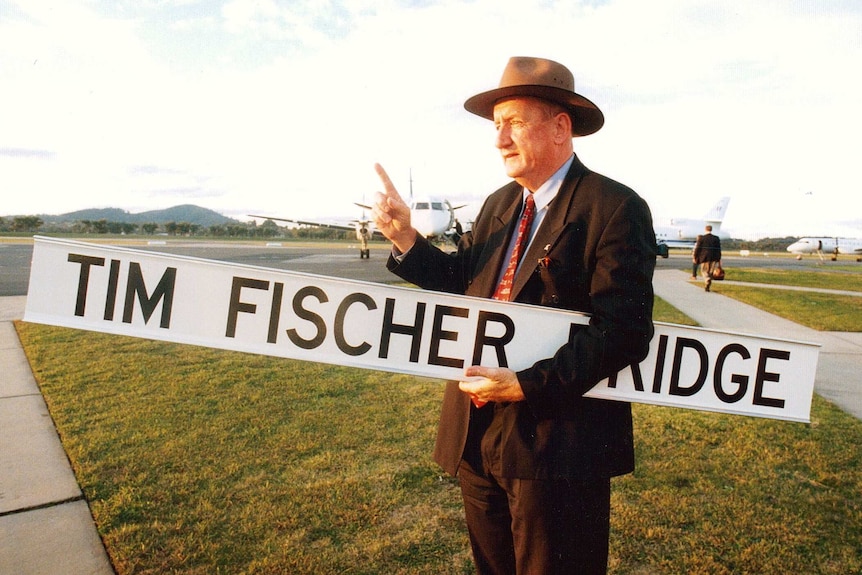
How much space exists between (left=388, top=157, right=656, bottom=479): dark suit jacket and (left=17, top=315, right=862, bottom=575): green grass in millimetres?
1270

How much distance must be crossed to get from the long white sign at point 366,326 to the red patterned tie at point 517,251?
0.11 metres

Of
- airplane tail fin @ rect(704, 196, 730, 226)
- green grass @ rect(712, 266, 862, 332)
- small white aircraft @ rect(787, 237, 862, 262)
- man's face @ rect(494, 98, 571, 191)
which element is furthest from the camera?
airplane tail fin @ rect(704, 196, 730, 226)

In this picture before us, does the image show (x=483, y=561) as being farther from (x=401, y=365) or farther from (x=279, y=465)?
(x=279, y=465)

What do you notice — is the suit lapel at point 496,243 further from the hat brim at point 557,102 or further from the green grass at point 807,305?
the green grass at point 807,305

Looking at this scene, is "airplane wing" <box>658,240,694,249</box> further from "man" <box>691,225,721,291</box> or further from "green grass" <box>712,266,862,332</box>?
"man" <box>691,225,721,291</box>

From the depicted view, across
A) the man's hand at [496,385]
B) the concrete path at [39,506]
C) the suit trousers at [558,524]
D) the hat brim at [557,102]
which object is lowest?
the concrete path at [39,506]

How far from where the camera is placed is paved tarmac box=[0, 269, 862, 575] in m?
2.62

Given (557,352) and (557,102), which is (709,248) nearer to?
(557,102)

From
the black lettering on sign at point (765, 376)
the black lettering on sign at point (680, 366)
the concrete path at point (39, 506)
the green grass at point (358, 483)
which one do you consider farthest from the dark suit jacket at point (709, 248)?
the concrete path at point (39, 506)

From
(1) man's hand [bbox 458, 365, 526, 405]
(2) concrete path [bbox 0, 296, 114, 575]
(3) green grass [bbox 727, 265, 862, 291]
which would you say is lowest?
(2) concrete path [bbox 0, 296, 114, 575]

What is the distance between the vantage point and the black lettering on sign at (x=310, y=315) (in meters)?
1.95

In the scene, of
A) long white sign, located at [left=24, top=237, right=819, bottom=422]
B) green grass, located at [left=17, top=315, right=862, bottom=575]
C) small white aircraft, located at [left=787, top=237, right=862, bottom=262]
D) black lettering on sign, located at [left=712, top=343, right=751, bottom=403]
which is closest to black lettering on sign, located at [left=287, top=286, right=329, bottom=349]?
long white sign, located at [left=24, top=237, right=819, bottom=422]

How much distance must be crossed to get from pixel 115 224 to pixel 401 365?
85.4m

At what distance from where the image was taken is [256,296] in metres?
1.93
